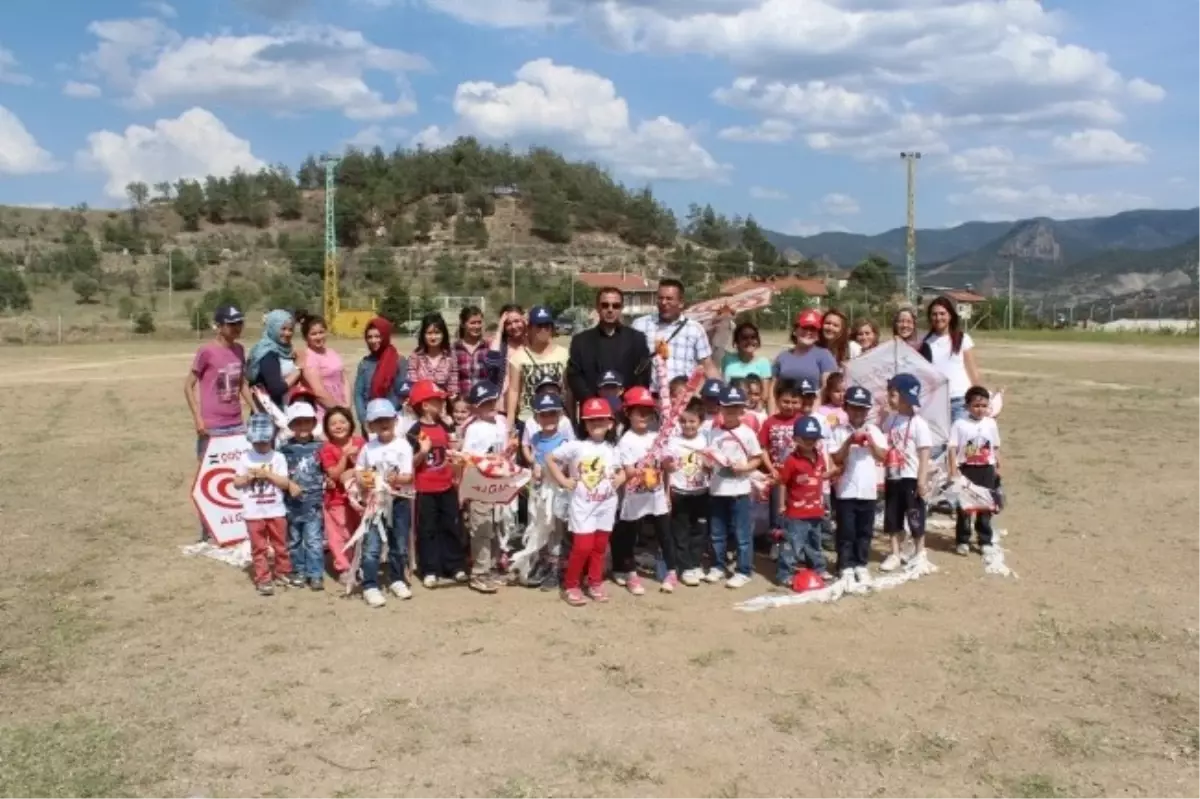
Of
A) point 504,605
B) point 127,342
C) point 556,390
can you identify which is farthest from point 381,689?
point 127,342

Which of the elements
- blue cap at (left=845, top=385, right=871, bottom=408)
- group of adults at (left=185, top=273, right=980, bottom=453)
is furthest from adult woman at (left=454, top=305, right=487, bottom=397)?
blue cap at (left=845, top=385, right=871, bottom=408)

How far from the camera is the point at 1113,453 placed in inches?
479

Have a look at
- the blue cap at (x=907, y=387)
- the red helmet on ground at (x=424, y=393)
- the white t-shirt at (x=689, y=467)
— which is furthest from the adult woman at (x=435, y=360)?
the blue cap at (x=907, y=387)

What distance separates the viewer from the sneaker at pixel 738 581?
668cm

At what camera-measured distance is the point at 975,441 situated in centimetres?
745

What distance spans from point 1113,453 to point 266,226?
10355 cm

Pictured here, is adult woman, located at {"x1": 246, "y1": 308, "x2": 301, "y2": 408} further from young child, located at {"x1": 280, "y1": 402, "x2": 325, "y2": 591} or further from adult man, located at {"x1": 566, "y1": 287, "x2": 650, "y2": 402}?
adult man, located at {"x1": 566, "y1": 287, "x2": 650, "y2": 402}

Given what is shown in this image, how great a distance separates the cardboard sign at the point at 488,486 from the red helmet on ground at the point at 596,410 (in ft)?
2.14

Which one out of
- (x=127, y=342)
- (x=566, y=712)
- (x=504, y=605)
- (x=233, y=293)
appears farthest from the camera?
(x=233, y=293)

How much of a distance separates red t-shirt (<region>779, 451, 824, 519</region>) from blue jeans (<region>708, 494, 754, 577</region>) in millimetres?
317

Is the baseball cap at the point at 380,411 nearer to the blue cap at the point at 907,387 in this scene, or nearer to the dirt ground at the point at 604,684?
the dirt ground at the point at 604,684

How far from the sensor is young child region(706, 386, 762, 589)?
667 centimetres

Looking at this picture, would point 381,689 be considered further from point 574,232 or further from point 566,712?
point 574,232

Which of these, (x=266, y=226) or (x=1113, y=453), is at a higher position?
(x=266, y=226)
